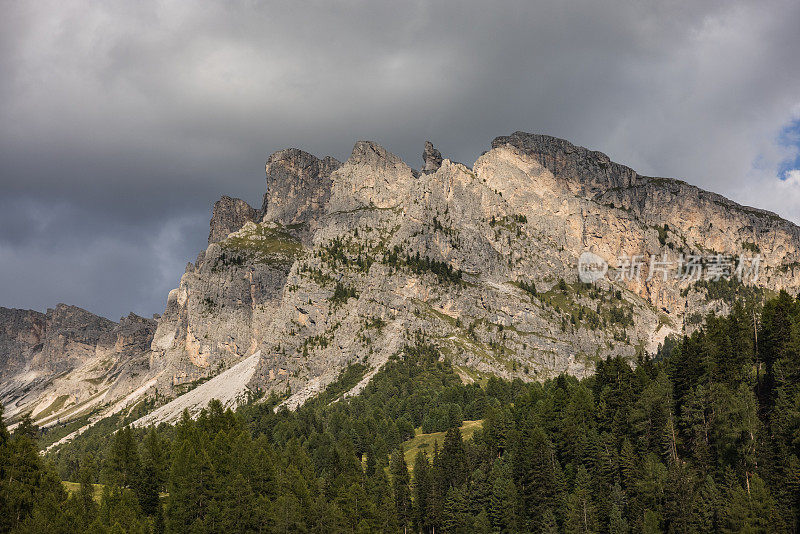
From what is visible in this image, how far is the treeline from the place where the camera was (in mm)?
91938

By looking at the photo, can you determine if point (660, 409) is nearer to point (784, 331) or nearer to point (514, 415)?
Answer: point (784, 331)

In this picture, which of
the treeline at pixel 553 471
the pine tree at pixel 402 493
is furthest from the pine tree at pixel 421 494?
the pine tree at pixel 402 493

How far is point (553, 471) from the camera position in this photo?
114 m

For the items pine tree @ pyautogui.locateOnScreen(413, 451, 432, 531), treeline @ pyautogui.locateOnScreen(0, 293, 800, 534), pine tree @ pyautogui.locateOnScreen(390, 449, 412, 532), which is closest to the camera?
treeline @ pyautogui.locateOnScreen(0, 293, 800, 534)

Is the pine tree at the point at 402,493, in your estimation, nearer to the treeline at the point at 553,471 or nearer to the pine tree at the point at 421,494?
the treeline at the point at 553,471

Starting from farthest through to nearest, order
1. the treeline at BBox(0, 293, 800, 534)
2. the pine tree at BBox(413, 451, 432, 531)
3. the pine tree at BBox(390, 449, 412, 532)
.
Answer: the pine tree at BBox(390, 449, 412, 532) → the pine tree at BBox(413, 451, 432, 531) → the treeline at BBox(0, 293, 800, 534)

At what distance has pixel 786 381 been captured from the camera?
348ft

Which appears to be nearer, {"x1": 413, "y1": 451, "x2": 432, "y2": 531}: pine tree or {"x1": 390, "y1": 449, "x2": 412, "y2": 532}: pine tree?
{"x1": 413, "y1": 451, "x2": 432, "y2": 531}: pine tree

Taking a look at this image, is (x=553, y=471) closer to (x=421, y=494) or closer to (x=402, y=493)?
(x=421, y=494)

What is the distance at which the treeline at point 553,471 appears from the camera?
9194 centimetres

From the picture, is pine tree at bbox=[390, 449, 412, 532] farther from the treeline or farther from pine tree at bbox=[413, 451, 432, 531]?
→ pine tree at bbox=[413, 451, 432, 531]

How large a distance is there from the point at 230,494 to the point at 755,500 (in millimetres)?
72621

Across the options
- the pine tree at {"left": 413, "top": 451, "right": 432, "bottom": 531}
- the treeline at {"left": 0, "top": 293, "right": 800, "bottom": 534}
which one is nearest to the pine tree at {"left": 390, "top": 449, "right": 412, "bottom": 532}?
the treeline at {"left": 0, "top": 293, "right": 800, "bottom": 534}

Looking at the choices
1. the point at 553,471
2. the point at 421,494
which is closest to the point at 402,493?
the point at 421,494
